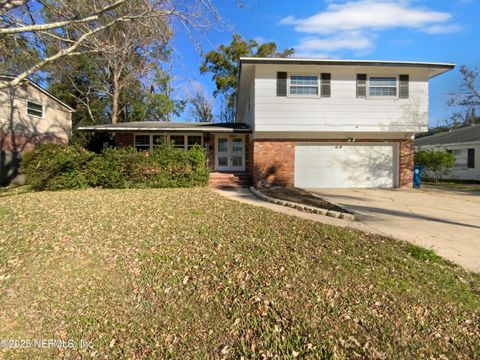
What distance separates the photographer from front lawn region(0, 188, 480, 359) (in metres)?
2.99

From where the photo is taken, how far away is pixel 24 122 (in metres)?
17.2

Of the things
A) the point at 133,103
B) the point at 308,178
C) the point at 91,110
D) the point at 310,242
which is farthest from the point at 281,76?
the point at 91,110

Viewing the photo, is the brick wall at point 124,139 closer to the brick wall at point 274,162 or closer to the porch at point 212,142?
the porch at point 212,142

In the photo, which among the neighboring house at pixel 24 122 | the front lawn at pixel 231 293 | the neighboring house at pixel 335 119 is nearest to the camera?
the front lawn at pixel 231 293

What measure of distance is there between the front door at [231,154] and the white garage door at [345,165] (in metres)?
3.57

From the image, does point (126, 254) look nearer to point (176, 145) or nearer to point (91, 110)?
point (176, 145)

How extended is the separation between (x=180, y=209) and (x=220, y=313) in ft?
14.3

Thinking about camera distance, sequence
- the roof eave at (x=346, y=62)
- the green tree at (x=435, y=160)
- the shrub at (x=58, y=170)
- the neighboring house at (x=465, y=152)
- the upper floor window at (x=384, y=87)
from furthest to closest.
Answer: the neighboring house at (x=465, y=152), the green tree at (x=435, y=160), the upper floor window at (x=384, y=87), the roof eave at (x=346, y=62), the shrub at (x=58, y=170)

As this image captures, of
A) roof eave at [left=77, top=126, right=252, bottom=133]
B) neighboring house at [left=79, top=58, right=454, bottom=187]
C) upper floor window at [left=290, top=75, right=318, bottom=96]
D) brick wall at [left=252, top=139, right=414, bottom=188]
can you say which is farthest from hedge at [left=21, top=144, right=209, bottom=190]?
upper floor window at [left=290, top=75, right=318, bottom=96]

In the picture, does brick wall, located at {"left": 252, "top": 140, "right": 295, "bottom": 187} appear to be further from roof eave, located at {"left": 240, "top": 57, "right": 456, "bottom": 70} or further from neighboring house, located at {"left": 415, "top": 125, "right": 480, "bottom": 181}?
neighboring house, located at {"left": 415, "top": 125, "right": 480, "bottom": 181}

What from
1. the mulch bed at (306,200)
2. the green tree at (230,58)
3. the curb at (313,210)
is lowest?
the curb at (313,210)

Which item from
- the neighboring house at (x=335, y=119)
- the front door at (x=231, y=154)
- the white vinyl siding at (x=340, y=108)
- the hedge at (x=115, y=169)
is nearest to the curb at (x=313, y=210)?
the hedge at (x=115, y=169)

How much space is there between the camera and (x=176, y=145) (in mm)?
16750

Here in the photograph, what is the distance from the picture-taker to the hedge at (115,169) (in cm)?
1179
